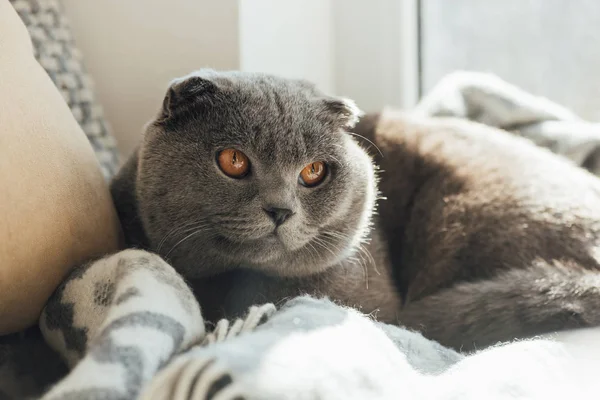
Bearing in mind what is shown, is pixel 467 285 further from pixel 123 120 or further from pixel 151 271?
pixel 123 120

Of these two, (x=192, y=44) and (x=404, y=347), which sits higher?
(x=192, y=44)

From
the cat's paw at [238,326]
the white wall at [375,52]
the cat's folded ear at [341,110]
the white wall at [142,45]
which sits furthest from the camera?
the white wall at [375,52]

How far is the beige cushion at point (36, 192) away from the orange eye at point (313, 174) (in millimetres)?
281

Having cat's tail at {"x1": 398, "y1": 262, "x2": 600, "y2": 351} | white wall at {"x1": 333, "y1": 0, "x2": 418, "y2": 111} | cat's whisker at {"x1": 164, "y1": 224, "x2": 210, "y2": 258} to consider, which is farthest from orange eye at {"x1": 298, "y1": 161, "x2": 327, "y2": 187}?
white wall at {"x1": 333, "y1": 0, "x2": 418, "y2": 111}

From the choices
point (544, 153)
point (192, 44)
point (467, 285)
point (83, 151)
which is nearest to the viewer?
point (83, 151)

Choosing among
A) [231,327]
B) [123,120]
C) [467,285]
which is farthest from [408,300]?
[123,120]

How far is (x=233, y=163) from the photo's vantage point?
85 cm

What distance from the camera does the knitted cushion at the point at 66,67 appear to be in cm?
116

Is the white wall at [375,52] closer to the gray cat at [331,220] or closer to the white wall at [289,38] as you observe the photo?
the white wall at [289,38]

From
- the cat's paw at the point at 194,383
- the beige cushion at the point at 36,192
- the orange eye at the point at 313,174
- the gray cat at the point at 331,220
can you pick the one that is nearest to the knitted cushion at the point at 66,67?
the gray cat at the point at 331,220

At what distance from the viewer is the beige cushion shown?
70 centimetres

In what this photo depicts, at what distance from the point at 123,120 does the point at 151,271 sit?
0.75 metres

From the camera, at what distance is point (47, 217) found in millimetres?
739

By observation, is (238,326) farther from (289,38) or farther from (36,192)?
(289,38)
